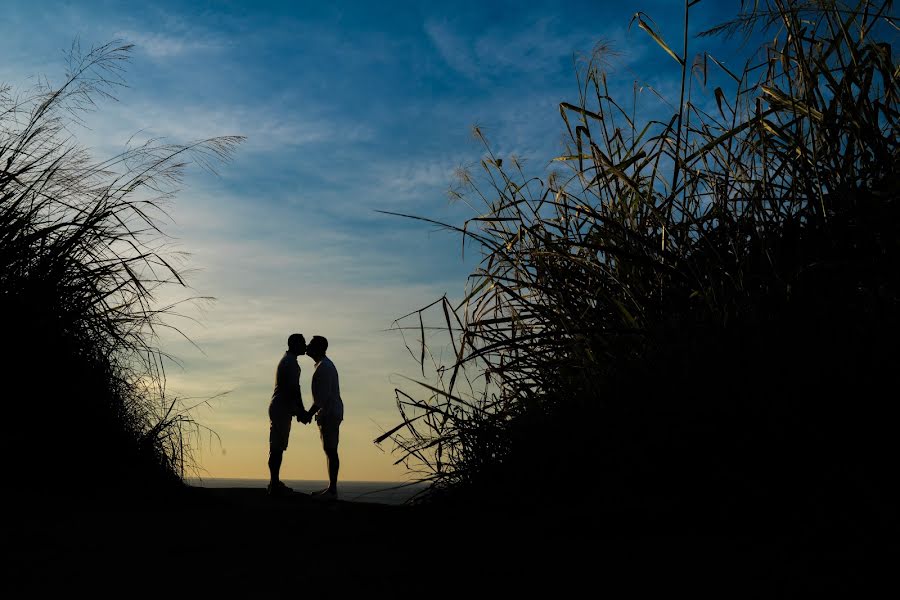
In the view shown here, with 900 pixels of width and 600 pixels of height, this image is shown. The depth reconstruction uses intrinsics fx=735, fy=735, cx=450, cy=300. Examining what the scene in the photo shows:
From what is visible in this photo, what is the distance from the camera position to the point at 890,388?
138 centimetres

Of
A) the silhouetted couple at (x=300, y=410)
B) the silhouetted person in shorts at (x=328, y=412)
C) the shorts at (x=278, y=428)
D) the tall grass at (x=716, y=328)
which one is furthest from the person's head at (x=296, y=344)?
the tall grass at (x=716, y=328)

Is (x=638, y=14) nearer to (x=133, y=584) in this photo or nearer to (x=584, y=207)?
(x=584, y=207)

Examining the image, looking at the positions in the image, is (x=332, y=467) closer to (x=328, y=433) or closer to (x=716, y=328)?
(x=328, y=433)

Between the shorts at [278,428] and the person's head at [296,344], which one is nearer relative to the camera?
the shorts at [278,428]

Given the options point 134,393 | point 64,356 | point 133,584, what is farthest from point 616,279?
point 134,393

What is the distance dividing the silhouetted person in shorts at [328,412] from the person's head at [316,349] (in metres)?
0.21

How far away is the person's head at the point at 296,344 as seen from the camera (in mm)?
5546

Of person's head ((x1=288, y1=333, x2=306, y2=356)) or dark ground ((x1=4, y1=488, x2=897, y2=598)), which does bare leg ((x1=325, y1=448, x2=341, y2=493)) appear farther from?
dark ground ((x1=4, y1=488, x2=897, y2=598))

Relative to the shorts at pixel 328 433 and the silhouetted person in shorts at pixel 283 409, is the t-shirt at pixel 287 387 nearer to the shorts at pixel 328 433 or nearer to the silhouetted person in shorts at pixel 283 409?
the silhouetted person in shorts at pixel 283 409

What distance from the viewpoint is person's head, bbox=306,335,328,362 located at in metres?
5.68

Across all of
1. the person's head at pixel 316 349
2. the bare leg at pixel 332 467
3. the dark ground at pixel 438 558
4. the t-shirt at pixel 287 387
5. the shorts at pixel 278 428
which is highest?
the person's head at pixel 316 349

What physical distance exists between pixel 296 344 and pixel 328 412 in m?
0.59

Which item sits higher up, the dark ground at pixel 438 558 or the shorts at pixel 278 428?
the shorts at pixel 278 428

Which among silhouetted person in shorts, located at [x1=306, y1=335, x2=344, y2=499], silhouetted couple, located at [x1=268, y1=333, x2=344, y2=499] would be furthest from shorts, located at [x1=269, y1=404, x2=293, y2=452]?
silhouetted person in shorts, located at [x1=306, y1=335, x2=344, y2=499]
